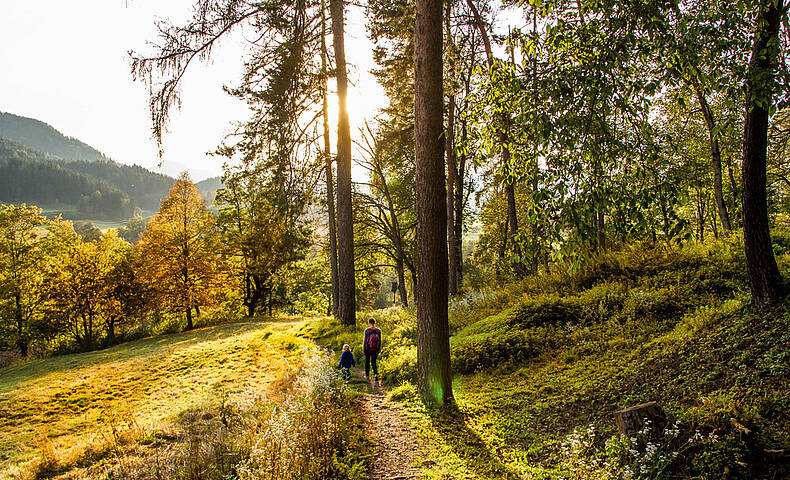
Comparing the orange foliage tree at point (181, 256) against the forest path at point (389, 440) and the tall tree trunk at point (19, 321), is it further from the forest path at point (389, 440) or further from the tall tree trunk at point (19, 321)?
the forest path at point (389, 440)

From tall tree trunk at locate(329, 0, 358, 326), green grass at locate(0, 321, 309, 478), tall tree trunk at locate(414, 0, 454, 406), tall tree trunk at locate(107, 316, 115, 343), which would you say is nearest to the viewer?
tall tree trunk at locate(414, 0, 454, 406)

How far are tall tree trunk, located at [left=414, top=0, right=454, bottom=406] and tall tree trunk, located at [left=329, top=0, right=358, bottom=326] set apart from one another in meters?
7.49

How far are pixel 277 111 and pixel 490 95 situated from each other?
6.55 m

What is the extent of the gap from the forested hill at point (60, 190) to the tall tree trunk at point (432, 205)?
209220mm

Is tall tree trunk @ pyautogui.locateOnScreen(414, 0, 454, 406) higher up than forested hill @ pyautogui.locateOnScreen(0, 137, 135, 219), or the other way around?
forested hill @ pyautogui.locateOnScreen(0, 137, 135, 219)

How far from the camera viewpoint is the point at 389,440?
5285mm

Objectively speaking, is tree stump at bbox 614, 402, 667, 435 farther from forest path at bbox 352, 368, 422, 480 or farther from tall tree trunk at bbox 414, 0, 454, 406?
tall tree trunk at bbox 414, 0, 454, 406

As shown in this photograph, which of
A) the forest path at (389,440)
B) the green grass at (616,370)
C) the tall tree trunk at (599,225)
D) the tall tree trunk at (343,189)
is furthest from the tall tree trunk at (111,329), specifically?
the tall tree trunk at (599,225)

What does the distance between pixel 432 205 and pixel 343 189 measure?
7891mm

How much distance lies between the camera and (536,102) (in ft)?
12.3

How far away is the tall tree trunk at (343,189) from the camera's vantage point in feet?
43.2

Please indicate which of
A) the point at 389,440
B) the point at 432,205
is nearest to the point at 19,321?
the point at 389,440

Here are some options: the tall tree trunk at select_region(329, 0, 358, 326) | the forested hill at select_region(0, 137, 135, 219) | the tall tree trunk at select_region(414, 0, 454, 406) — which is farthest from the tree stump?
the forested hill at select_region(0, 137, 135, 219)

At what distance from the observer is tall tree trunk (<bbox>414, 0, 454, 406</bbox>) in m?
6.14
